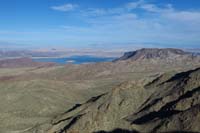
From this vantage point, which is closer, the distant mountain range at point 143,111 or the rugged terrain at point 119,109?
the distant mountain range at point 143,111

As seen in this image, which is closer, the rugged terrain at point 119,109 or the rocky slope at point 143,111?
the rocky slope at point 143,111

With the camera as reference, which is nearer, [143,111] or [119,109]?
[143,111]

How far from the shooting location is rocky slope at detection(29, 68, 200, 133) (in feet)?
198

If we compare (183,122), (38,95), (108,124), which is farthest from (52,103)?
(183,122)

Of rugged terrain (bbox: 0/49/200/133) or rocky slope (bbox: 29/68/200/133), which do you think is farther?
rugged terrain (bbox: 0/49/200/133)

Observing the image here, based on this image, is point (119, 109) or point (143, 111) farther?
point (119, 109)

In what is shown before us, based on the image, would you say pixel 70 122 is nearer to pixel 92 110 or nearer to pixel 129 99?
pixel 92 110

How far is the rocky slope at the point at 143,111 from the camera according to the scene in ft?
198

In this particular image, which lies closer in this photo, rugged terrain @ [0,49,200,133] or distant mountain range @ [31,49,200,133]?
distant mountain range @ [31,49,200,133]

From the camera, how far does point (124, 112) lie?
78.7 meters

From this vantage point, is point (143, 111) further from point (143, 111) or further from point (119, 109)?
point (119, 109)

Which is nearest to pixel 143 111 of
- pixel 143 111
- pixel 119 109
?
pixel 143 111

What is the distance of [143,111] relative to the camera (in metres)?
76.1

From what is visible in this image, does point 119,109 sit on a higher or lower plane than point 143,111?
lower
